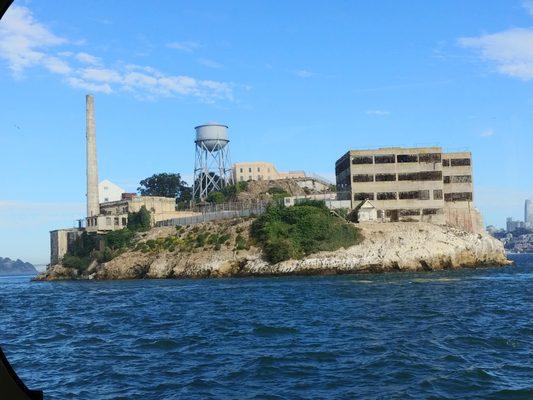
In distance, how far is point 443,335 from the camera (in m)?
26.7

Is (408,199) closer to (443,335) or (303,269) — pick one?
(303,269)

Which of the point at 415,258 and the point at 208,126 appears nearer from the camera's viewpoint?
the point at 415,258

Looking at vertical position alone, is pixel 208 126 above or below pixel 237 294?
above

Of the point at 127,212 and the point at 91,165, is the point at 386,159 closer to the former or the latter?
the point at 127,212

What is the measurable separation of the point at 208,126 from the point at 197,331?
117 m

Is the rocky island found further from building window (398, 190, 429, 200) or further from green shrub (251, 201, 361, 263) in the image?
building window (398, 190, 429, 200)

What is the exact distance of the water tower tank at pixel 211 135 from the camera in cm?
14462

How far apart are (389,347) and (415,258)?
6251cm

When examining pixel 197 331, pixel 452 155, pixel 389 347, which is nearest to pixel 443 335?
pixel 389 347

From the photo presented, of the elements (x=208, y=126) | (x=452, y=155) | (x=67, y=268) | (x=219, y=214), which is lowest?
(x=67, y=268)

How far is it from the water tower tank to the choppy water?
10226 cm

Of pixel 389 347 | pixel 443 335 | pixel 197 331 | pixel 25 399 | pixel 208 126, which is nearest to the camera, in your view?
pixel 25 399

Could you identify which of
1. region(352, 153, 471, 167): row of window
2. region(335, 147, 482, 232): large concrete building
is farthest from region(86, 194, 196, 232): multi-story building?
region(352, 153, 471, 167): row of window

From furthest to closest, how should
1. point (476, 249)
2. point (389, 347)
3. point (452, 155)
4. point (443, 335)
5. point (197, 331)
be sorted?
point (452, 155)
point (476, 249)
point (197, 331)
point (443, 335)
point (389, 347)
